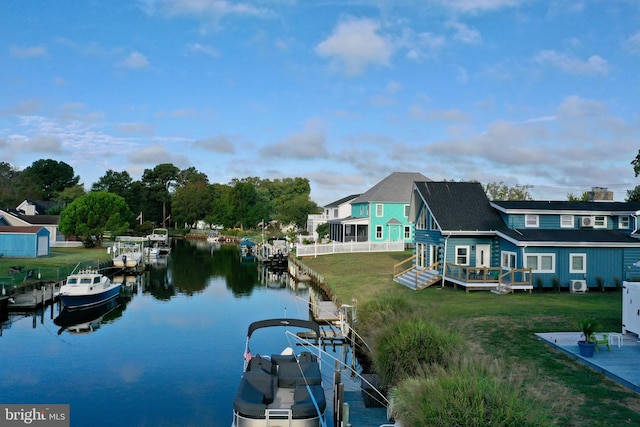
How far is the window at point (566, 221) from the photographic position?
108 ft

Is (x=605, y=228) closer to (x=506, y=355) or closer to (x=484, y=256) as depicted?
(x=484, y=256)

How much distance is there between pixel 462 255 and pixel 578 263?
658cm

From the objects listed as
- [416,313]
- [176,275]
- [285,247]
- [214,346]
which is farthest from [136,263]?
[416,313]

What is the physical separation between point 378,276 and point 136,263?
30.8 m

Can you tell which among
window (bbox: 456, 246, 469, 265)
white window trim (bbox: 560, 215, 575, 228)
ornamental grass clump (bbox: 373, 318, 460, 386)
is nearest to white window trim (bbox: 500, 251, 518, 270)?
window (bbox: 456, 246, 469, 265)

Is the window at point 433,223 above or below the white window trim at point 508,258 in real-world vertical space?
above

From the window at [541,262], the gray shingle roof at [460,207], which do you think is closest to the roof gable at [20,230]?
the gray shingle roof at [460,207]

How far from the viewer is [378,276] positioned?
122 ft

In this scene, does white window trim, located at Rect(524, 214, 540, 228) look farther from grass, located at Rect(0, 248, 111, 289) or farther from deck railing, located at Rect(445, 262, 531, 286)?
grass, located at Rect(0, 248, 111, 289)

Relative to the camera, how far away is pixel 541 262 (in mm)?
29688

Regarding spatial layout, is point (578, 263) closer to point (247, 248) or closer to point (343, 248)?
point (343, 248)

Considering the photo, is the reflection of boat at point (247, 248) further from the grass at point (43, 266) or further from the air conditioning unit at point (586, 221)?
the air conditioning unit at point (586, 221)

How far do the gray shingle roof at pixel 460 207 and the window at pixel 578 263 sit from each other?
427cm

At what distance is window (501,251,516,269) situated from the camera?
3050 centimetres
